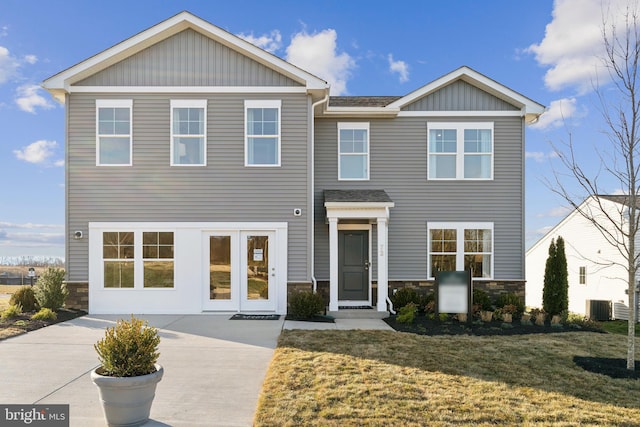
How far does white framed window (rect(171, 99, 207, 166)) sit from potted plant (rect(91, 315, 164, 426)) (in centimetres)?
739

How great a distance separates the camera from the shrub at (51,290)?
33.8ft

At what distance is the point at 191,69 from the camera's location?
11.2 meters

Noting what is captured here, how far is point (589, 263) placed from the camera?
61.9 feet

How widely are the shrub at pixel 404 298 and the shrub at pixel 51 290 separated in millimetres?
8506

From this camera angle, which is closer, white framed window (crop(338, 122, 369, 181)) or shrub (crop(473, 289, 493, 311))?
shrub (crop(473, 289, 493, 311))

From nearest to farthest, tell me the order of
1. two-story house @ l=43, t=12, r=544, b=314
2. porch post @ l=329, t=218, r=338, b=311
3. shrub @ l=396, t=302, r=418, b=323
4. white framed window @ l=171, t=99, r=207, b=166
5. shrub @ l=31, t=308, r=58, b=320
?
shrub @ l=31, t=308, r=58, b=320
shrub @ l=396, t=302, r=418, b=323
two-story house @ l=43, t=12, r=544, b=314
white framed window @ l=171, t=99, r=207, b=166
porch post @ l=329, t=218, r=338, b=311

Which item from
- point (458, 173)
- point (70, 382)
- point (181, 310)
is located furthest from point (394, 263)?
point (70, 382)

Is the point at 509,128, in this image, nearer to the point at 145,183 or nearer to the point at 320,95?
the point at 320,95

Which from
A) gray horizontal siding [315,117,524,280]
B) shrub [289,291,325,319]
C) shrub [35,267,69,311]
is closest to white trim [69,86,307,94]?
gray horizontal siding [315,117,524,280]

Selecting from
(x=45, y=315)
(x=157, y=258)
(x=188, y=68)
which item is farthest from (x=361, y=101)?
(x=45, y=315)

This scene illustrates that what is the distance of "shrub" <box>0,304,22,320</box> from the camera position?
32.0 feet

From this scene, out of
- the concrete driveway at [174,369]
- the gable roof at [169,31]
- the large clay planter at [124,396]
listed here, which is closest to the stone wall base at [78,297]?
the concrete driveway at [174,369]

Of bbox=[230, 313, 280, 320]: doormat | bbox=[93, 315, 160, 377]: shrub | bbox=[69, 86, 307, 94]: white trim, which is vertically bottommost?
bbox=[230, 313, 280, 320]: doormat

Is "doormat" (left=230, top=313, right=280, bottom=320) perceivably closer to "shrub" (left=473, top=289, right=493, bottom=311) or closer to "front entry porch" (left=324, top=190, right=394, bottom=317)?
"front entry porch" (left=324, top=190, right=394, bottom=317)
